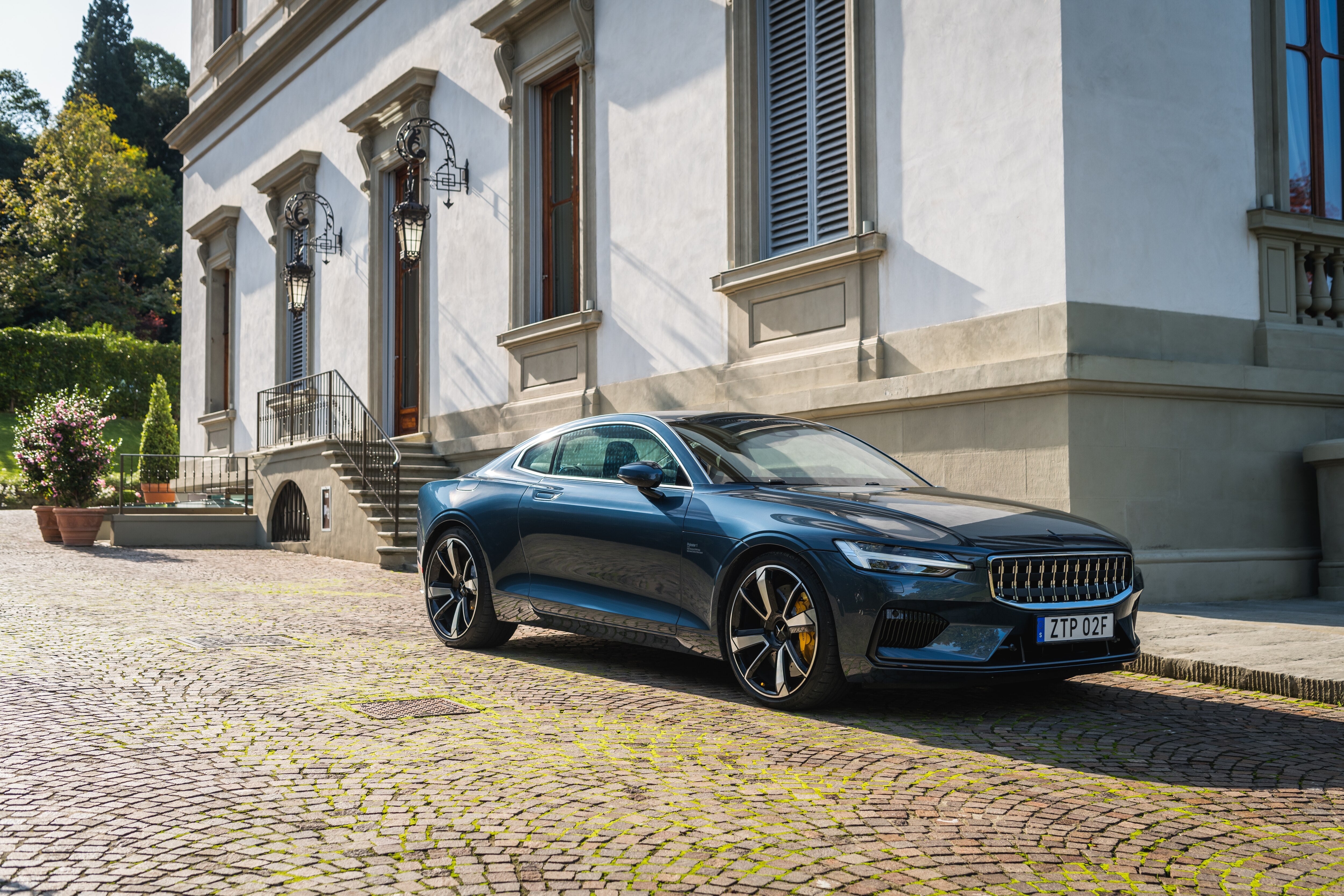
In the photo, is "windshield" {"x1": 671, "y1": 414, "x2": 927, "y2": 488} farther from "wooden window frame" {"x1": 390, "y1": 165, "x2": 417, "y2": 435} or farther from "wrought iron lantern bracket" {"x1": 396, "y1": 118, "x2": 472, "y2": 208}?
"wooden window frame" {"x1": 390, "y1": 165, "x2": 417, "y2": 435}

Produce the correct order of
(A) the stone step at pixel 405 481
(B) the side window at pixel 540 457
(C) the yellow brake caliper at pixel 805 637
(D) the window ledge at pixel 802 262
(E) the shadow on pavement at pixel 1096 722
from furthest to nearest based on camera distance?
(A) the stone step at pixel 405 481 < (D) the window ledge at pixel 802 262 < (B) the side window at pixel 540 457 < (C) the yellow brake caliper at pixel 805 637 < (E) the shadow on pavement at pixel 1096 722

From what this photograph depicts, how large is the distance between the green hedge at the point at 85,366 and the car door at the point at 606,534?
127 feet

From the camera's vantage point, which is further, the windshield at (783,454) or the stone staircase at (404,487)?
the stone staircase at (404,487)

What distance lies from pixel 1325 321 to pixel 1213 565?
2424mm

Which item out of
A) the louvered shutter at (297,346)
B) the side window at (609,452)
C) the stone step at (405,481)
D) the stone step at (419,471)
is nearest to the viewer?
the side window at (609,452)

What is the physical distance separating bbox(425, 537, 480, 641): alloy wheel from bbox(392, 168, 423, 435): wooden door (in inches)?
452

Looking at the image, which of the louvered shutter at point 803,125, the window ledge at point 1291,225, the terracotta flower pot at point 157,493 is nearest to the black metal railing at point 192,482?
the terracotta flower pot at point 157,493

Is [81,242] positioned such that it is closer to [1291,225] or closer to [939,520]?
[1291,225]

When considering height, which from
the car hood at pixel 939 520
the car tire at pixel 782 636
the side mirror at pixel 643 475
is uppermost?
the side mirror at pixel 643 475

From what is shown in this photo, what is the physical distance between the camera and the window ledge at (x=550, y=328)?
14617 millimetres

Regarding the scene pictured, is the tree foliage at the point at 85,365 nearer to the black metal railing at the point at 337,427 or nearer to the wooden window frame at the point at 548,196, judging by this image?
the black metal railing at the point at 337,427

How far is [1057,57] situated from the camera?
362 inches

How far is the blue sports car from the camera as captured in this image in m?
5.21

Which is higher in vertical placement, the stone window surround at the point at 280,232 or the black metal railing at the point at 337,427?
the stone window surround at the point at 280,232
